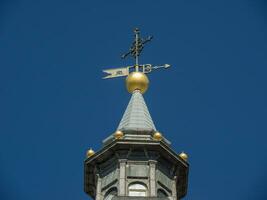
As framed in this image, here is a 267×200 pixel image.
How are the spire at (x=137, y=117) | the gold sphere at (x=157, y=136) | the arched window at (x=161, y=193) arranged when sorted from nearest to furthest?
the arched window at (x=161, y=193), the gold sphere at (x=157, y=136), the spire at (x=137, y=117)

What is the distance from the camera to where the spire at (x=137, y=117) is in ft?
217

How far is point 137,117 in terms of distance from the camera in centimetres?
6756

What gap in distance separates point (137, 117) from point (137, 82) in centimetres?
402

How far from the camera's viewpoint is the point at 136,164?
6431 centimetres

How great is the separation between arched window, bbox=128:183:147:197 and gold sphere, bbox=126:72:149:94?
30.6ft

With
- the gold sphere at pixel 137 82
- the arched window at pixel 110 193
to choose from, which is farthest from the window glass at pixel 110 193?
the gold sphere at pixel 137 82

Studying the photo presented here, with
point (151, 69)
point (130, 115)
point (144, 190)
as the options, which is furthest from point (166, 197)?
point (151, 69)

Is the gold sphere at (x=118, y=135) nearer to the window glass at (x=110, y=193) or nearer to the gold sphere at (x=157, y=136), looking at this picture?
the gold sphere at (x=157, y=136)

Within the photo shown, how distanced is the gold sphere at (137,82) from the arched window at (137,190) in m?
9.33

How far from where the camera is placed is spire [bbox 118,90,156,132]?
6612cm

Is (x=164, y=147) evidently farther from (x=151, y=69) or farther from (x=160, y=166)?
(x=151, y=69)

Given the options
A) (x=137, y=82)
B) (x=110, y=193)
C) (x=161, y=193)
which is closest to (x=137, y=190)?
(x=161, y=193)

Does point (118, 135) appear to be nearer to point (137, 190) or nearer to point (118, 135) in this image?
point (118, 135)

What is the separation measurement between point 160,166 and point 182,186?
296 cm
